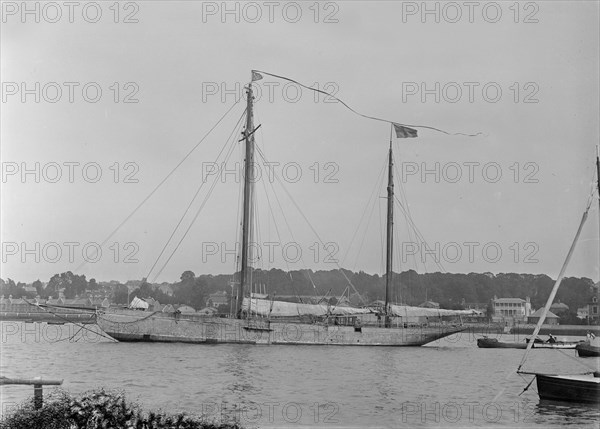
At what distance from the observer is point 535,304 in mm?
113938

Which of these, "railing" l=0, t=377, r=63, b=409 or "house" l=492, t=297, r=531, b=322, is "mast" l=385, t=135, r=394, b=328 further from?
"house" l=492, t=297, r=531, b=322

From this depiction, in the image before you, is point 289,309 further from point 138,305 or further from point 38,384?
point 38,384

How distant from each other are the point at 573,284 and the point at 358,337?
121ft

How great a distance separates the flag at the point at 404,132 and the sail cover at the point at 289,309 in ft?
50.6

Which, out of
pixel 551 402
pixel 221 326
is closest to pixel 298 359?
pixel 221 326

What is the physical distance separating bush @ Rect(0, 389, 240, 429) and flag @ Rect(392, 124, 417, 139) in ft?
138

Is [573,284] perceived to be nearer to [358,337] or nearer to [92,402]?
[358,337]

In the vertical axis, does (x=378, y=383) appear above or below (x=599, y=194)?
below

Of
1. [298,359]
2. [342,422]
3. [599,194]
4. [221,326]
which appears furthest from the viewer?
[221,326]

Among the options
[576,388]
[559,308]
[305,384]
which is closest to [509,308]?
[559,308]

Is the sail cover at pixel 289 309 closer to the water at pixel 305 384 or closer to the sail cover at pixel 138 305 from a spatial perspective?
the water at pixel 305 384

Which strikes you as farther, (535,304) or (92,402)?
(535,304)

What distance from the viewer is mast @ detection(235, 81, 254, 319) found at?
53750 mm

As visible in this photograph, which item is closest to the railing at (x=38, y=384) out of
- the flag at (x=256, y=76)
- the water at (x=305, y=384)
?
the water at (x=305, y=384)
